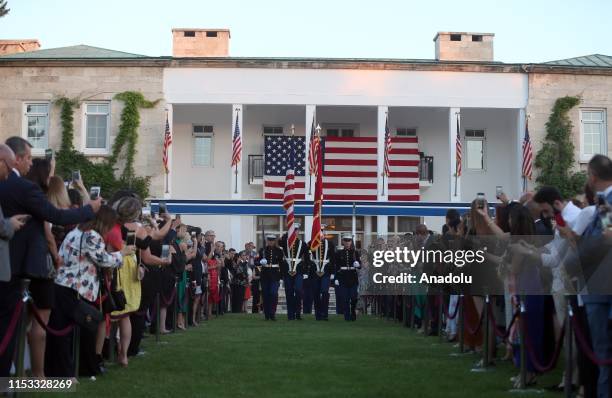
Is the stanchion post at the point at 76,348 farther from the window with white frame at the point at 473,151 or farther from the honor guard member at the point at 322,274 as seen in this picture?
the window with white frame at the point at 473,151

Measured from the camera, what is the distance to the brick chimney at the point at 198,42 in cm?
4684

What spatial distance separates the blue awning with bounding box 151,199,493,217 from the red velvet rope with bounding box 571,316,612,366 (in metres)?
22.7

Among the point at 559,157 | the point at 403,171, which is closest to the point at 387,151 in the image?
the point at 403,171

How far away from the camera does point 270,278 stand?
82.0 feet

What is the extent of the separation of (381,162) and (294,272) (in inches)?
707

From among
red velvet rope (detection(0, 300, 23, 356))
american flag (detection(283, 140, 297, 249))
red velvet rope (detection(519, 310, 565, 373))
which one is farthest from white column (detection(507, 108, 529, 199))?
red velvet rope (detection(0, 300, 23, 356))

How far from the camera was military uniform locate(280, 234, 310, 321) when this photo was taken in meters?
25.3

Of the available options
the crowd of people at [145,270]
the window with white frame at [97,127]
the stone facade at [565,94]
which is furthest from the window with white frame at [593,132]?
the crowd of people at [145,270]

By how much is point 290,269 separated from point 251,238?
20658mm

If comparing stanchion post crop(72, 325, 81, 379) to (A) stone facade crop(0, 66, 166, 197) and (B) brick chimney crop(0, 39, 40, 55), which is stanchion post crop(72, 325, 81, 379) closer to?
(A) stone facade crop(0, 66, 166, 197)

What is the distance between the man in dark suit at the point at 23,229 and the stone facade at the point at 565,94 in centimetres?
3799

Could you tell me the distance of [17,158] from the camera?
866 centimetres

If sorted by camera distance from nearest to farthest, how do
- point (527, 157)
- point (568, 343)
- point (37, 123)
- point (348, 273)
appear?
1. point (568, 343)
2. point (348, 273)
3. point (527, 157)
4. point (37, 123)

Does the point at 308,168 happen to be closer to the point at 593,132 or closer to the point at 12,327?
the point at 593,132
